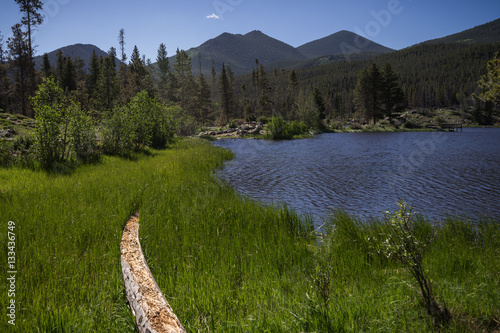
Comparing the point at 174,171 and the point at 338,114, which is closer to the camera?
the point at 174,171

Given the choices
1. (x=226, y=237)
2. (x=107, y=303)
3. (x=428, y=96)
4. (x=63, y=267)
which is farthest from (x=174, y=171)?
(x=428, y=96)

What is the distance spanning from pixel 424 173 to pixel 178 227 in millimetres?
14256

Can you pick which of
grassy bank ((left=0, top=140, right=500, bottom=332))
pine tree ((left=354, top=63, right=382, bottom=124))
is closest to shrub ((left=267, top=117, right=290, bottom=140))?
pine tree ((left=354, top=63, right=382, bottom=124))

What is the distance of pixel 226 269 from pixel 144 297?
57.6 inches

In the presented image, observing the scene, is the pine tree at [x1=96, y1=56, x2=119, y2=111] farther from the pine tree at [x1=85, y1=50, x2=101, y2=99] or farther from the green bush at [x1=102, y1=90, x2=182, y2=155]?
the green bush at [x1=102, y1=90, x2=182, y2=155]

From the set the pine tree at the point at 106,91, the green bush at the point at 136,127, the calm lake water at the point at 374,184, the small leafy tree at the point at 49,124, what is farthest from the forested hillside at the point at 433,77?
the small leafy tree at the point at 49,124

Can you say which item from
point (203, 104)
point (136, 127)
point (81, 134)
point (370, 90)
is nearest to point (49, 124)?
point (81, 134)

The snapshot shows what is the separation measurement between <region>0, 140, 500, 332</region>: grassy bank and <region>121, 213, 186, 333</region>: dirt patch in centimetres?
21

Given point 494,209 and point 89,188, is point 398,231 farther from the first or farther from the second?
point 89,188

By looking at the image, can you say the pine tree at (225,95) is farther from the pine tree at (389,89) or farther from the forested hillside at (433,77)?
the forested hillside at (433,77)

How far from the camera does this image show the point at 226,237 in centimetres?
585

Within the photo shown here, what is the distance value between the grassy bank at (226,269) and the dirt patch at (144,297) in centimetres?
21

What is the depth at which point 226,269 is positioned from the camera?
4453mm

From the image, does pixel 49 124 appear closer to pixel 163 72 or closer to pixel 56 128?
pixel 56 128
